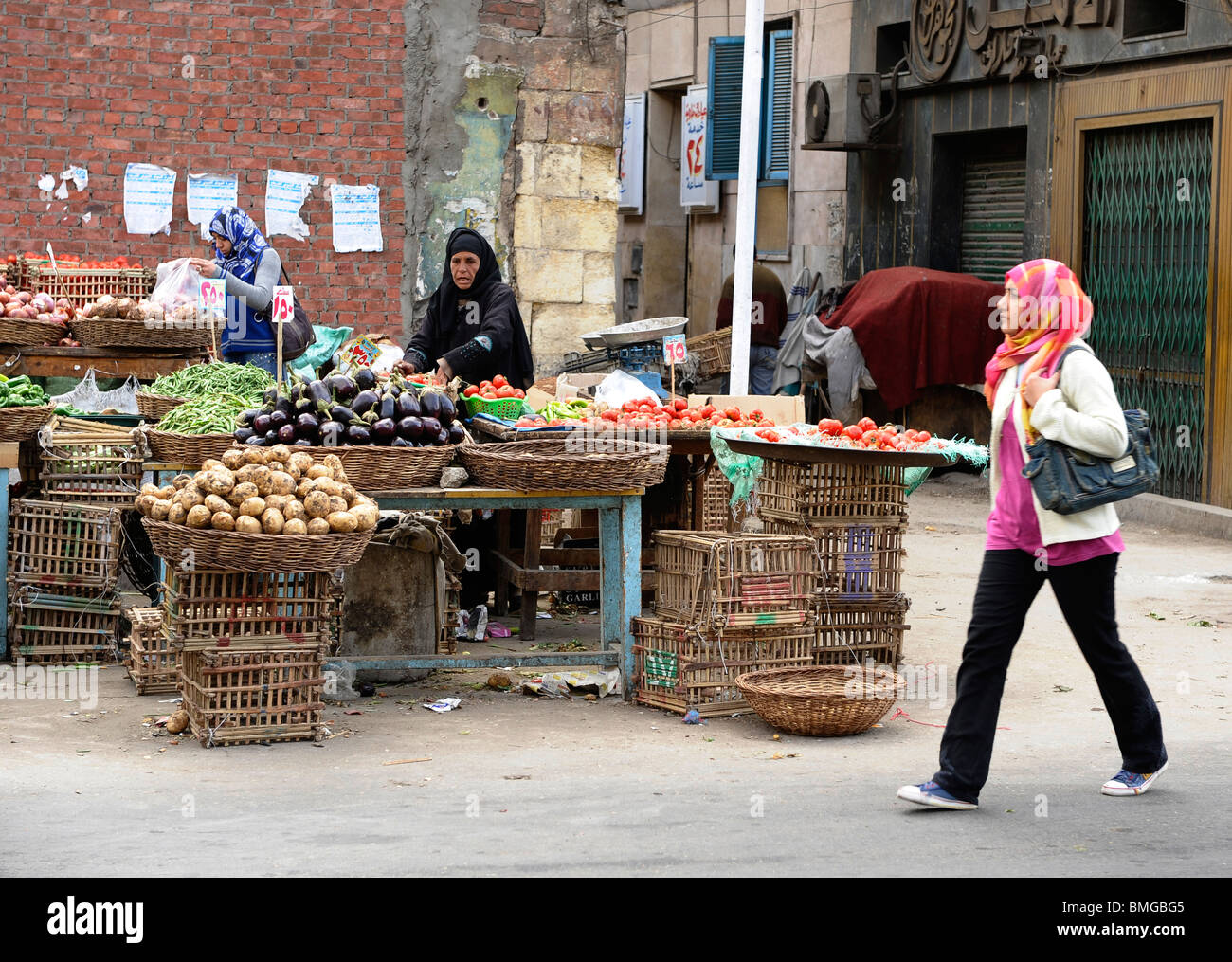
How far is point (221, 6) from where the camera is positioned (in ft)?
43.9

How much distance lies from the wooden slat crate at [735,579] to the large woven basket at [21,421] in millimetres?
3122

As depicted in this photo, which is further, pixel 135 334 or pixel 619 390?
pixel 135 334

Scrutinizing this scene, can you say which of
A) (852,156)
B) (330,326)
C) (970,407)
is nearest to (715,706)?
(330,326)

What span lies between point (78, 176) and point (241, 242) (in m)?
3.08

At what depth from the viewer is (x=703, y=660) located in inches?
288

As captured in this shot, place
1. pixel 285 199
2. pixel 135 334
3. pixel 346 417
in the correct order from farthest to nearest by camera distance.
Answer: pixel 285 199 < pixel 135 334 < pixel 346 417

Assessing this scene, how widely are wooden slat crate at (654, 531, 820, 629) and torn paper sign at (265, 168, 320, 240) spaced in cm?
694

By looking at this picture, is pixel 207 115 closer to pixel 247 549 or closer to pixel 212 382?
pixel 212 382

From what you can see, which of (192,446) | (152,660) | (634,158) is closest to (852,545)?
(192,446)

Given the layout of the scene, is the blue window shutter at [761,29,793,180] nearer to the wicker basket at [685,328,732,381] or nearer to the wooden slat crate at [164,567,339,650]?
the wicker basket at [685,328,732,381]

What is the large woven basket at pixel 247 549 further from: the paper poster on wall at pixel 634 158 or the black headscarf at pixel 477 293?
the paper poster on wall at pixel 634 158

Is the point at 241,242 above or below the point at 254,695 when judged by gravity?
above

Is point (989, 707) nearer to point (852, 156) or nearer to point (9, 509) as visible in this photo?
point (9, 509)

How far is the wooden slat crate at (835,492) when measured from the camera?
8031mm
